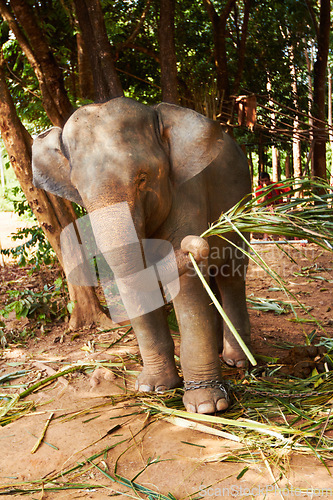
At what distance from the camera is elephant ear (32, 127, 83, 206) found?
10.1 ft

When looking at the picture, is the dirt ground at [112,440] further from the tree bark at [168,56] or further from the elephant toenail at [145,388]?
the tree bark at [168,56]

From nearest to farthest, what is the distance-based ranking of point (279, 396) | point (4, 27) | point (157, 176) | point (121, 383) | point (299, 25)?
point (157, 176), point (279, 396), point (121, 383), point (4, 27), point (299, 25)

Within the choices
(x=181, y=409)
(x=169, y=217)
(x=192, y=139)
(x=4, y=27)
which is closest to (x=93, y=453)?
(x=181, y=409)

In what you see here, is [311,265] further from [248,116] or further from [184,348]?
[184,348]

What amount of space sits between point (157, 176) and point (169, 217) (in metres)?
0.33

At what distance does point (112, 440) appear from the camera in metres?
2.63

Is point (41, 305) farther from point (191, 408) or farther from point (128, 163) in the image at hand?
point (128, 163)

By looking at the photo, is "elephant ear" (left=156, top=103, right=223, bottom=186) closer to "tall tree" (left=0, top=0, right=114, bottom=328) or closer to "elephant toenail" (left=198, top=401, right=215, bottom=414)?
"elephant toenail" (left=198, top=401, right=215, bottom=414)

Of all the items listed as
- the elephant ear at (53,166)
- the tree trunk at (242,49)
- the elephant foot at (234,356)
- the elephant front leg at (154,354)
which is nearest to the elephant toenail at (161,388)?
the elephant front leg at (154,354)

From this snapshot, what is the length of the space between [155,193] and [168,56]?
10.5 feet

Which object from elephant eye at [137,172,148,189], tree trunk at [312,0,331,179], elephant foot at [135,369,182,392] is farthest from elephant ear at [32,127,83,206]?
tree trunk at [312,0,331,179]

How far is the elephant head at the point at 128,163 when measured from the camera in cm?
258

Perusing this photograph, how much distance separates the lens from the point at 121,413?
2949 millimetres

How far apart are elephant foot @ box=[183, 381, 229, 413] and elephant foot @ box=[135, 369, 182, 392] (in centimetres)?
26
